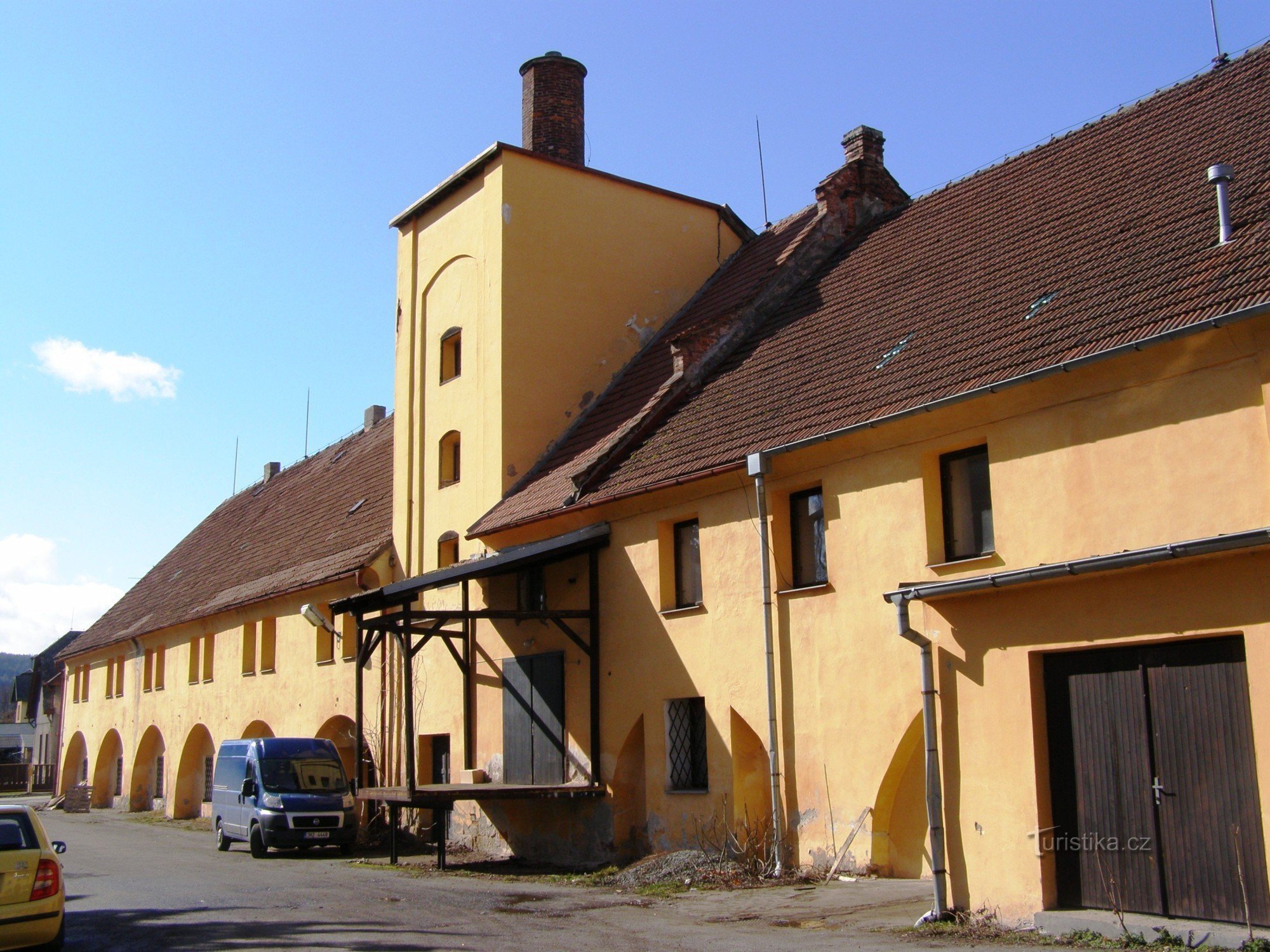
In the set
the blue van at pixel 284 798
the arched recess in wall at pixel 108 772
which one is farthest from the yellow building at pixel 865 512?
the arched recess in wall at pixel 108 772

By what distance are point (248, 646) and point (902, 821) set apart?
2055 cm

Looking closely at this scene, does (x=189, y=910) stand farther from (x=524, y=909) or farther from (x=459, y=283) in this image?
(x=459, y=283)

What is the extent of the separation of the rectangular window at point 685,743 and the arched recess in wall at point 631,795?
23.2 inches

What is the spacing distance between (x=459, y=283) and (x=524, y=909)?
41.8 feet

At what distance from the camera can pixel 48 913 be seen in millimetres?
10414

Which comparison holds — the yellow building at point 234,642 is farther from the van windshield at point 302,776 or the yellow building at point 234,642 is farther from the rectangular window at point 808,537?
the rectangular window at point 808,537

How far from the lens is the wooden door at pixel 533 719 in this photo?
18250 millimetres

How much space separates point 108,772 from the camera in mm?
40031

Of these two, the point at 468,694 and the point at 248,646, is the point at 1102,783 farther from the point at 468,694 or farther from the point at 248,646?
the point at 248,646

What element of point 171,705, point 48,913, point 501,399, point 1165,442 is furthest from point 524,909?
point 171,705

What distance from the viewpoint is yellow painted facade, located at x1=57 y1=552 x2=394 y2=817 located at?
25984 millimetres

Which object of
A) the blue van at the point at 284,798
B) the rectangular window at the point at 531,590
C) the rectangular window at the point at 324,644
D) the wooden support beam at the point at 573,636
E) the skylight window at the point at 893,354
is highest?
the skylight window at the point at 893,354

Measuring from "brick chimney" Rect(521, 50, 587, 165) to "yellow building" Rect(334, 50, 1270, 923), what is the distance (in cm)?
8
